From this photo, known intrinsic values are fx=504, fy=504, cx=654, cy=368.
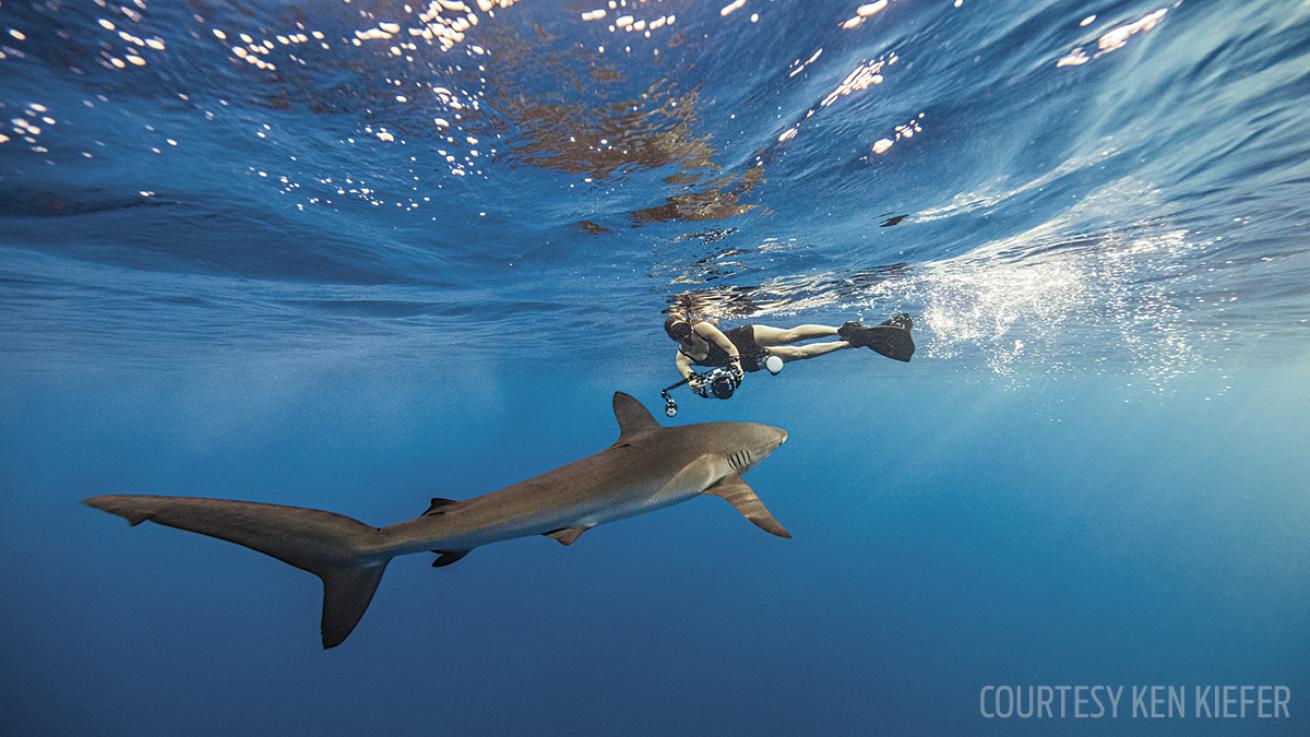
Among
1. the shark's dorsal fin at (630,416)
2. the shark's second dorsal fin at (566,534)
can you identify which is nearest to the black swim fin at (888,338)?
the shark's dorsal fin at (630,416)

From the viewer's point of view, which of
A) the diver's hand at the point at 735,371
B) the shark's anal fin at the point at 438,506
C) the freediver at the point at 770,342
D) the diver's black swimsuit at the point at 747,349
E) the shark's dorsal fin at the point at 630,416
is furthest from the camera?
the diver's black swimsuit at the point at 747,349

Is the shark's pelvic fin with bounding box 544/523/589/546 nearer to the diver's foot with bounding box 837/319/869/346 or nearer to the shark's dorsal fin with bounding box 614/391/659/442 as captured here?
the shark's dorsal fin with bounding box 614/391/659/442

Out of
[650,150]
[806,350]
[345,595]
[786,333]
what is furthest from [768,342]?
[345,595]

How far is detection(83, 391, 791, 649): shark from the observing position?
2857mm

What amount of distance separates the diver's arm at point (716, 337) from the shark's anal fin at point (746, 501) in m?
4.58

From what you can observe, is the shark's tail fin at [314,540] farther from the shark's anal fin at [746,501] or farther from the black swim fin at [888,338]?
the black swim fin at [888,338]

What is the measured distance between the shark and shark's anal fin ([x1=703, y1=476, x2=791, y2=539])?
0.02 metres

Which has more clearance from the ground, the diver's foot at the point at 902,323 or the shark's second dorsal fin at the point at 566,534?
the diver's foot at the point at 902,323

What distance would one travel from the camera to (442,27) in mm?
5586

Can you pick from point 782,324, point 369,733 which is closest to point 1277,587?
point 782,324

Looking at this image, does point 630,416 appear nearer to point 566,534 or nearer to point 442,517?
point 566,534

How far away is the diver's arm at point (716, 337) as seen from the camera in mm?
9052

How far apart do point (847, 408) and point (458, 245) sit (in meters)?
73.8

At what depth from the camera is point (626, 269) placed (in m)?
15.2
